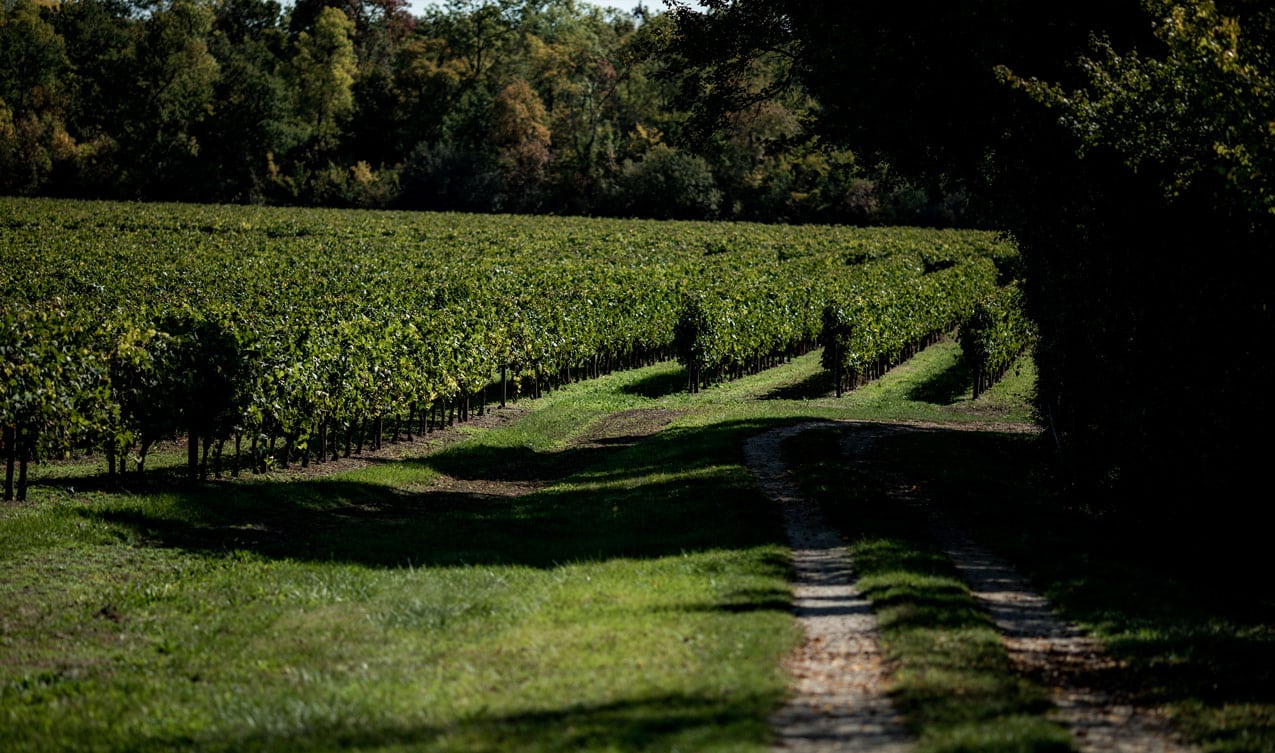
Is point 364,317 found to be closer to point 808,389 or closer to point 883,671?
point 883,671

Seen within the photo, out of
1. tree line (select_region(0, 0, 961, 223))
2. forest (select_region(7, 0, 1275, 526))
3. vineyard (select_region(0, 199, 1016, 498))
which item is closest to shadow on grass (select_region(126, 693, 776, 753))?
forest (select_region(7, 0, 1275, 526))

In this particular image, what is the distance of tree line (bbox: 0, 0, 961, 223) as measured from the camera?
10356 centimetres

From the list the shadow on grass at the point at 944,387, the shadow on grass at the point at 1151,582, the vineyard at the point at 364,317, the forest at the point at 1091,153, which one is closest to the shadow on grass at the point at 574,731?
the shadow on grass at the point at 1151,582

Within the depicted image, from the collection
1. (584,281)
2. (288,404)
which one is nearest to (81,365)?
(288,404)

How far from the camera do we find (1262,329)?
45.4ft

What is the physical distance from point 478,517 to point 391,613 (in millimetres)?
6908

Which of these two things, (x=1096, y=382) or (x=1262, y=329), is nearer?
(x=1262, y=329)

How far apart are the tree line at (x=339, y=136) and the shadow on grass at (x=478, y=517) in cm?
7532

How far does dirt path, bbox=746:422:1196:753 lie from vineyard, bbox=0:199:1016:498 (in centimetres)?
1054

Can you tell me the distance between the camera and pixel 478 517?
1817cm

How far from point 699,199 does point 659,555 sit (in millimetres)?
91772

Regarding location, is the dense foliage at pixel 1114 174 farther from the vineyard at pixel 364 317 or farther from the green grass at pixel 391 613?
the vineyard at pixel 364 317

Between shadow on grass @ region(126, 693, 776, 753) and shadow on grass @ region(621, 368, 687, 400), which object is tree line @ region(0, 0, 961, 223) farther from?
shadow on grass @ region(126, 693, 776, 753)

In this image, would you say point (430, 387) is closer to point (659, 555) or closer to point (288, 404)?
point (288, 404)
